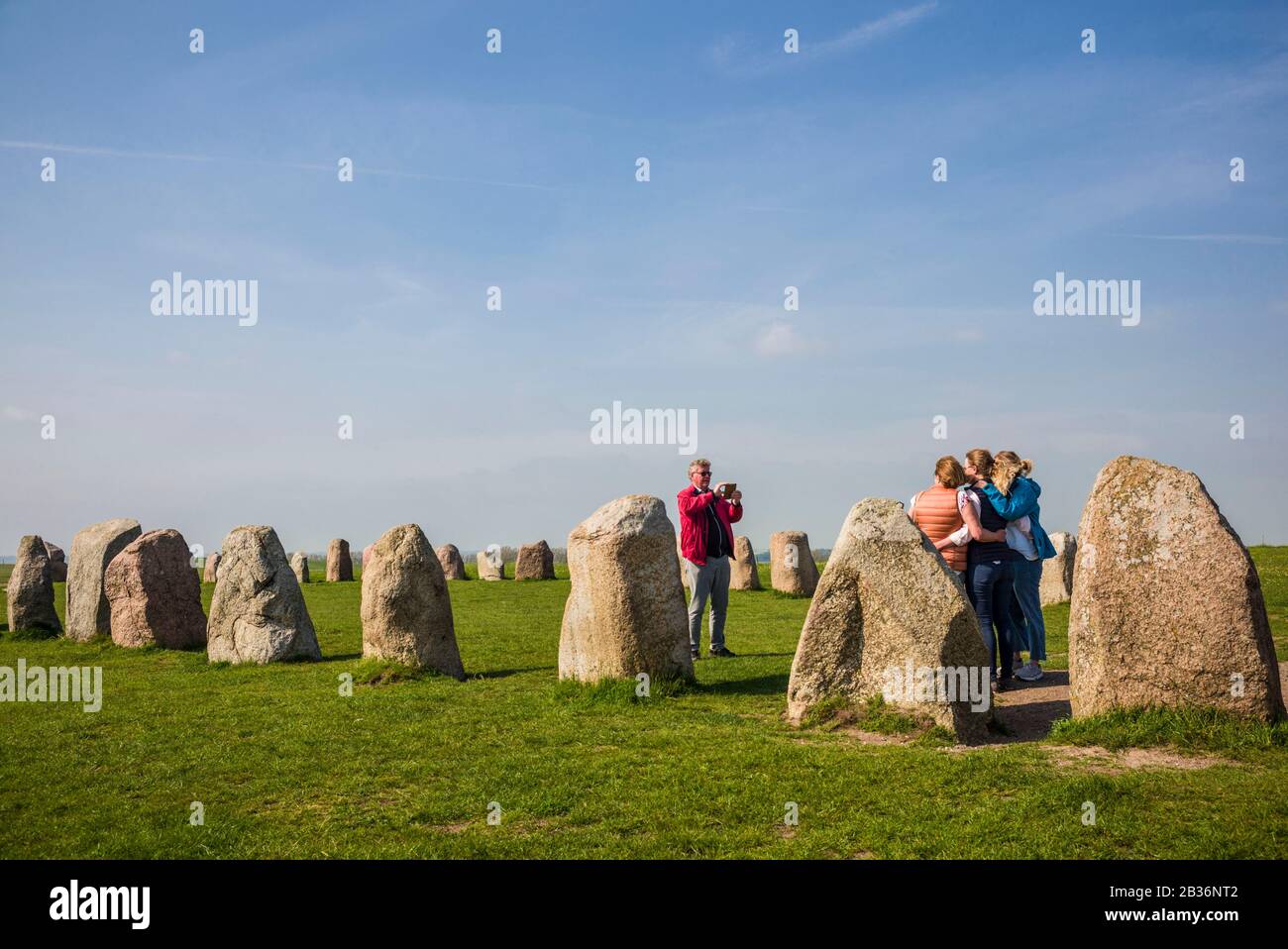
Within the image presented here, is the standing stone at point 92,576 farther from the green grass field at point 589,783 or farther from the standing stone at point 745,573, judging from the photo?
the standing stone at point 745,573

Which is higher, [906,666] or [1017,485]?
[1017,485]

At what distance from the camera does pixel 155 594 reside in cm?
1786

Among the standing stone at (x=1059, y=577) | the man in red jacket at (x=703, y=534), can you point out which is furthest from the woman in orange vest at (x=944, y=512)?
the standing stone at (x=1059, y=577)

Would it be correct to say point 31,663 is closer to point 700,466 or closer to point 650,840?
point 700,466

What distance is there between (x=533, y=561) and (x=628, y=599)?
24387mm

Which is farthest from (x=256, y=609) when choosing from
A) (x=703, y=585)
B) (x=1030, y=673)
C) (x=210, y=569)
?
(x=210, y=569)

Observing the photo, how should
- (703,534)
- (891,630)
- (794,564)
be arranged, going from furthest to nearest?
1. (794,564)
2. (703,534)
3. (891,630)

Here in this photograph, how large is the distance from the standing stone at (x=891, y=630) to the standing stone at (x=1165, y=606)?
94 centimetres

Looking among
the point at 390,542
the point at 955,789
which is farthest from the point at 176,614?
the point at 955,789

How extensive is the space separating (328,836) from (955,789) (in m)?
4.46

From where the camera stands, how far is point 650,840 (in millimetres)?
6645

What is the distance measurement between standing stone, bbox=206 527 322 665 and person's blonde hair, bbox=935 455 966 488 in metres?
10.0

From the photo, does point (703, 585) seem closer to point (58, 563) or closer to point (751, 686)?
point (751, 686)

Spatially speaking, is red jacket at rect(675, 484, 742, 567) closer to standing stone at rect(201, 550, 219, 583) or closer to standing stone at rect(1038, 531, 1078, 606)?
standing stone at rect(1038, 531, 1078, 606)
